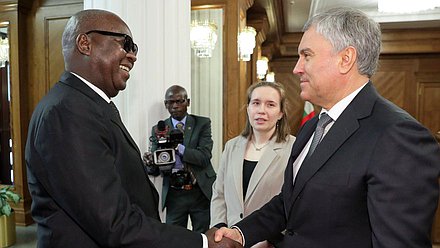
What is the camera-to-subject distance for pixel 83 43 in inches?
51.7

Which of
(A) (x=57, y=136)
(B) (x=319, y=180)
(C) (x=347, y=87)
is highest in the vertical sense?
(C) (x=347, y=87)

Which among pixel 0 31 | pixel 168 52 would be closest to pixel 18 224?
pixel 0 31

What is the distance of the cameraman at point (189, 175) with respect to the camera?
2.61 meters

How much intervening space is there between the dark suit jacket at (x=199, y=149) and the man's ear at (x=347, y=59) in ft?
5.08

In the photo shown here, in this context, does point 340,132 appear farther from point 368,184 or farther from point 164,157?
point 164,157

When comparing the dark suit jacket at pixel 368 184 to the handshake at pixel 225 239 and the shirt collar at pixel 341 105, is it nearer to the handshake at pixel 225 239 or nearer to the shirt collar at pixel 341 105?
the shirt collar at pixel 341 105

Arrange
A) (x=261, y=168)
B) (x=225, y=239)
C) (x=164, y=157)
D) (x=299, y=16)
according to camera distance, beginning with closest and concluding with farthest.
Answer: (x=225, y=239)
(x=261, y=168)
(x=164, y=157)
(x=299, y=16)

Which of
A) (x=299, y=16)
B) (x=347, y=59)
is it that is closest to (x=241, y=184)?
(x=347, y=59)

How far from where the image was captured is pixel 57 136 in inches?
44.6

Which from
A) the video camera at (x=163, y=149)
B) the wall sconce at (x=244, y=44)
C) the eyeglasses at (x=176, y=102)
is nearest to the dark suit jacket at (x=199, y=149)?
the eyeglasses at (x=176, y=102)

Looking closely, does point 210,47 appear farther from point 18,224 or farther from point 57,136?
point 18,224

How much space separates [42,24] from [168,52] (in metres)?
3.69

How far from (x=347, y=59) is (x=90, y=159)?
0.83 m

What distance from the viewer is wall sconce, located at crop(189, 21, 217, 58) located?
13.0ft
